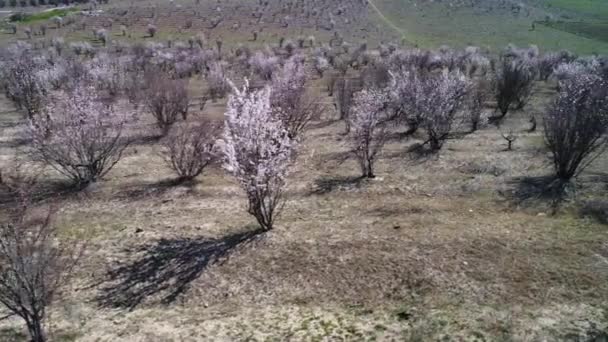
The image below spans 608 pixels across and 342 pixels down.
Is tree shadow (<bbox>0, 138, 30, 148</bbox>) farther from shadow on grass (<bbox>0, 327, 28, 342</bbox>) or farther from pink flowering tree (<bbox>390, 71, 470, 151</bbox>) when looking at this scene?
pink flowering tree (<bbox>390, 71, 470, 151</bbox>)

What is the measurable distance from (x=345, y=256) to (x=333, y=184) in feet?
13.7

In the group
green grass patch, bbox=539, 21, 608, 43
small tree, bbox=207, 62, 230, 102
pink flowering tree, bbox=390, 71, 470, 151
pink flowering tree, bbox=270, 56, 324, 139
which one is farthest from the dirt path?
pink flowering tree, bbox=270, 56, 324, 139

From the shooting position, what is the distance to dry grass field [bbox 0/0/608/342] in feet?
22.9

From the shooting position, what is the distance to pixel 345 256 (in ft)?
28.5

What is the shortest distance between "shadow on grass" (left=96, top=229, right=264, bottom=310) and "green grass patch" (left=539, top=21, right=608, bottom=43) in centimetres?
4836

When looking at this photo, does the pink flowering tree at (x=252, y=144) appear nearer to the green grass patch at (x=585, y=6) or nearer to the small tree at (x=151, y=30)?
the small tree at (x=151, y=30)

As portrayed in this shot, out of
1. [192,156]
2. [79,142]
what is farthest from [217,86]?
[79,142]

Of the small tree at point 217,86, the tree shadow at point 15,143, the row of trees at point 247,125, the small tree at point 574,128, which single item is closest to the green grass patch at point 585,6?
the row of trees at point 247,125

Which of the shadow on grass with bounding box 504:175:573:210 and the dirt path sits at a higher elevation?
the dirt path

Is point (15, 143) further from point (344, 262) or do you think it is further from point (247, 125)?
point (344, 262)

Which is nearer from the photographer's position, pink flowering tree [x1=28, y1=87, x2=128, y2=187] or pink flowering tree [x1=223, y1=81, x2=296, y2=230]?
pink flowering tree [x1=223, y1=81, x2=296, y2=230]

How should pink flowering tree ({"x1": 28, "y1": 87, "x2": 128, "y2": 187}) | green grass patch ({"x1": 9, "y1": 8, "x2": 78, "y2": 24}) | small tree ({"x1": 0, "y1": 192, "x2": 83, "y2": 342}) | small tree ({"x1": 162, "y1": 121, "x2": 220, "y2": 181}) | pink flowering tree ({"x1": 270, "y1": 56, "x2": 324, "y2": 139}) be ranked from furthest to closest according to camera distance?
green grass patch ({"x1": 9, "y1": 8, "x2": 78, "y2": 24}) < pink flowering tree ({"x1": 270, "y1": 56, "x2": 324, "y2": 139}) < small tree ({"x1": 162, "y1": 121, "x2": 220, "y2": 181}) < pink flowering tree ({"x1": 28, "y1": 87, "x2": 128, "y2": 187}) < small tree ({"x1": 0, "y1": 192, "x2": 83, "y2": 342})

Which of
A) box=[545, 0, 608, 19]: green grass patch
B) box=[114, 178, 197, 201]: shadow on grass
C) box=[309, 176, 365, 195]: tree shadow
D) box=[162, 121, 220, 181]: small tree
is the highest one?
box=[545, 0, 608, 19]: green grass patch


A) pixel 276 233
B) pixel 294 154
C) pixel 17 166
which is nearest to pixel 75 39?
pixel 17 166
